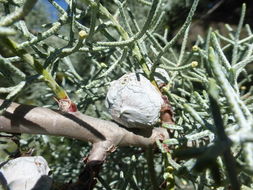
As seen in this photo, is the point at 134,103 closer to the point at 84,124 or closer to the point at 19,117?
the point at 84,124

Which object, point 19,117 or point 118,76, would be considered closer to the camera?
point 19,117

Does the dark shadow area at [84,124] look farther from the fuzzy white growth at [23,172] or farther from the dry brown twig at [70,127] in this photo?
the fuzzy white growth at [23,172]

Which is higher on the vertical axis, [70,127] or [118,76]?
[118,76]

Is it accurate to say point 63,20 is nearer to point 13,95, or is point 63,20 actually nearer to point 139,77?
point 13,95

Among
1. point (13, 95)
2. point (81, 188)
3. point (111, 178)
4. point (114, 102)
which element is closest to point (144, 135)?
point (114, 102)

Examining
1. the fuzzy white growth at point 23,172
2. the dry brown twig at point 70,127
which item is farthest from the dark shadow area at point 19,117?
the fuzzy white growth at point 23,172

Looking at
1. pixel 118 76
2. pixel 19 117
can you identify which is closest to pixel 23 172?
pixel 19 117

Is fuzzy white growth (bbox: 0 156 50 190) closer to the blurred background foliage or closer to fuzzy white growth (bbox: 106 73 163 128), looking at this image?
the blurred background foliage
